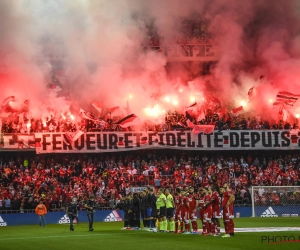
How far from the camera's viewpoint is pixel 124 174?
4053 centimetres

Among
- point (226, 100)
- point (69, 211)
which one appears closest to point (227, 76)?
point (226, 100)

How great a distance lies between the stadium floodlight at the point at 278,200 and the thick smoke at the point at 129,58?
10.3 m

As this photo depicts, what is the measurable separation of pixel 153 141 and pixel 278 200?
9122 millimetres

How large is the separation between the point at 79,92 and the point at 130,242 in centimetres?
2569

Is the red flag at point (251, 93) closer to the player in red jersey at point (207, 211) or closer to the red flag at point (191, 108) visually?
the red flag at point (191, 108)

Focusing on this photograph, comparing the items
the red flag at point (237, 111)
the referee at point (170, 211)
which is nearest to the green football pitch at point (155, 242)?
the referee at point (170, 211)

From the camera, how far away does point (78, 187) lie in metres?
38.0

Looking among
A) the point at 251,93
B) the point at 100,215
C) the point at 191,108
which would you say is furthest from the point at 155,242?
the point at 251,93

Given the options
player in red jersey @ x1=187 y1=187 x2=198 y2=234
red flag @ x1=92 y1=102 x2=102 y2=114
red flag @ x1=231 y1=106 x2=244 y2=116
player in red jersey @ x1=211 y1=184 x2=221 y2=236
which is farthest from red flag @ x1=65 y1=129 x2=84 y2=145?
player in red jersey @ x1=211 y1=184 x2=221 y2=236

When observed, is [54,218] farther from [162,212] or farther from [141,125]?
[162,212]

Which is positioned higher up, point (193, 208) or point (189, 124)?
point (189, 124)

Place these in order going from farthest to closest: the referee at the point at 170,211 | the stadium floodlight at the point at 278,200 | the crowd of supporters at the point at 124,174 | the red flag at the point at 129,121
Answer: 1. the red flag at the point at 129,121
2. the stadium floodlight at the point at 278,200
3. the crowd of supporters at the point at 124,174
4. the referee at the point at 170,211

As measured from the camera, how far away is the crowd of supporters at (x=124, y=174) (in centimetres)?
3712

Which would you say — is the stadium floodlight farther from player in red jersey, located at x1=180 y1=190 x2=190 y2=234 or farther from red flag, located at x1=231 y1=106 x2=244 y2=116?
player in red jersey, located at x1=180 y1=190 x2=190 y2=234
